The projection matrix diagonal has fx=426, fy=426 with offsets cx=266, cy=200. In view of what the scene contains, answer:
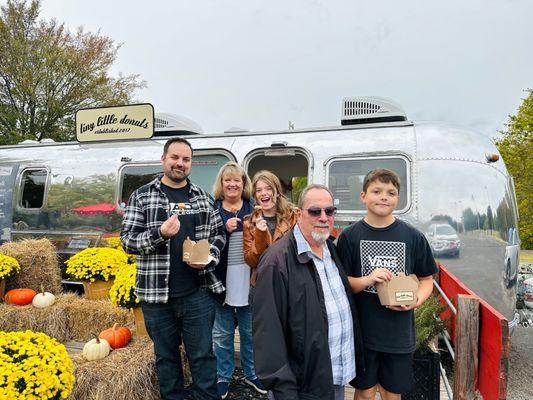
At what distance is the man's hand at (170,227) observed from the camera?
2863mm

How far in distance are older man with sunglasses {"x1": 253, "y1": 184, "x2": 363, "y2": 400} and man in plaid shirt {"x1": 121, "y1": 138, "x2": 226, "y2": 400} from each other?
1.13 meters

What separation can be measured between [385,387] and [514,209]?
411 centimetres

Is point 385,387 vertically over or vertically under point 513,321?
over

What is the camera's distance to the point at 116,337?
4.11m

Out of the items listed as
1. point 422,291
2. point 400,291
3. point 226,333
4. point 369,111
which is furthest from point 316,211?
point 369,111

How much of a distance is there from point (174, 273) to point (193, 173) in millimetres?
3429

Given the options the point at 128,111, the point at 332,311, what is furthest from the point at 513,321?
the point at 128,111

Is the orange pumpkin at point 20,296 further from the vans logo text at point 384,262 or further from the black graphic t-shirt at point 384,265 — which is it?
the vans logo text at point 384,262

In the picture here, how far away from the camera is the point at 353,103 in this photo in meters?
6.00

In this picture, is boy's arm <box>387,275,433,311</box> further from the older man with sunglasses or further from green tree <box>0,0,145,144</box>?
green tree <box>0,0,145,144</box>

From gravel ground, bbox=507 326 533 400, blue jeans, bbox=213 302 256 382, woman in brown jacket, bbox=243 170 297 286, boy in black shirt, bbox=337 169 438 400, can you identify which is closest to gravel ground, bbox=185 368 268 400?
blue jeans, bbox=213 302 256 382

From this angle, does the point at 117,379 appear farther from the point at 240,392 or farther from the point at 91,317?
the point at 91,317

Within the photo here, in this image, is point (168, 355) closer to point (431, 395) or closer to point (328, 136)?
point (431, 395)

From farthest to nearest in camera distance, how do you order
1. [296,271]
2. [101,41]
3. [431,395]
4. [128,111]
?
[101,41]
[128,111]
[431,395]
[296,271]
